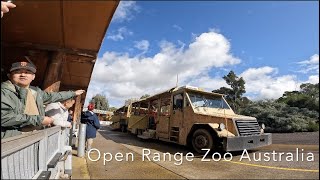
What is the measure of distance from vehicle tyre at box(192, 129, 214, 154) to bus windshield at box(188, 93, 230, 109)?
3.19 feet

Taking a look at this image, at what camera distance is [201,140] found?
752 cm

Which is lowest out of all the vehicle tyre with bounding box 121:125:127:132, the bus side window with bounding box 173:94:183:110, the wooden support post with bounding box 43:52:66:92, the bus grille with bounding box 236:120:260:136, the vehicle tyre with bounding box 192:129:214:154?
the vehicle tyre with bounding box 121:125:127:132

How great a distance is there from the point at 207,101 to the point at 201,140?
5.56 feet

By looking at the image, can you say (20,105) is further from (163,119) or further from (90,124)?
(163,119)

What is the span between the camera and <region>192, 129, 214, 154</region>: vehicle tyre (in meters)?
7.31

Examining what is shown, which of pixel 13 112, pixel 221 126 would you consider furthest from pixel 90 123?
pixel 13 112

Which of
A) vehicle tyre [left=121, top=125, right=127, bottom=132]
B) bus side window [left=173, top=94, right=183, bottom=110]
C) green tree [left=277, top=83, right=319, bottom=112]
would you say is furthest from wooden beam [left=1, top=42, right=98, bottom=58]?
vehicle tyre [left=121, top=125, right=127, bottom=132]

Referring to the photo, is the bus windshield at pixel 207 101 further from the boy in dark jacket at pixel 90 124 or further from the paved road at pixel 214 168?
the boy in dark jacket at pixel 90 124

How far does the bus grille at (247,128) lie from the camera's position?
724cm

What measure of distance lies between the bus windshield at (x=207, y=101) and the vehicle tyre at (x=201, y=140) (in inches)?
38.3

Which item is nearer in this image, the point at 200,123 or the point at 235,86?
the point at 235,86

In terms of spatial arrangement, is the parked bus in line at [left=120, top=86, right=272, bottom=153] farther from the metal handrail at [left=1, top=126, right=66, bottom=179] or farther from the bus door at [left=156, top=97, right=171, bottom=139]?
the metal handrail at [left=1, top=126, right=66, bottom=179]

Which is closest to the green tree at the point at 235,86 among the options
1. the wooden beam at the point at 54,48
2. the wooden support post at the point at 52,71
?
the wooden beam at the point at 54,48

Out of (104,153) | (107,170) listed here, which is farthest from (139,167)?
(104,153)
